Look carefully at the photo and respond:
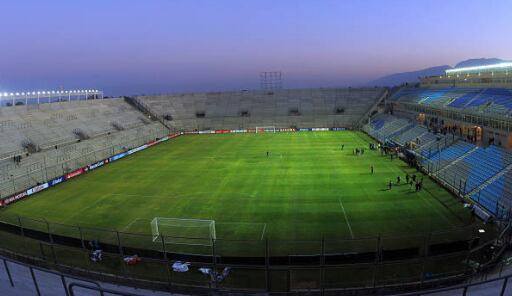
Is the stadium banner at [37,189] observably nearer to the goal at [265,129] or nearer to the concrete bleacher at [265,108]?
the concrete bleacher at [265,108]

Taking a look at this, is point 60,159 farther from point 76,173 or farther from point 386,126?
point 386,126

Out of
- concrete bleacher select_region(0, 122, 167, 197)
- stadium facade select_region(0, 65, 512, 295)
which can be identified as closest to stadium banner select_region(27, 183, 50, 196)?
stadium facade select_region(0, 65, 512, 295)

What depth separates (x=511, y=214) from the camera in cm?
1895

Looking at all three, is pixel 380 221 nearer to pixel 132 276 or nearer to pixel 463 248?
pixel 463 248

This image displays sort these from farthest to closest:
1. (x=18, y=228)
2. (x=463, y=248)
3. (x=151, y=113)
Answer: (x=151, y=113)
(x=18, y=228)
(x=463, y=248)

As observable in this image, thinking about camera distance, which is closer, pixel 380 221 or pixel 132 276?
pixel 132 276

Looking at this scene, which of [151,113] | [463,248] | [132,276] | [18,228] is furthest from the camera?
[151,113]

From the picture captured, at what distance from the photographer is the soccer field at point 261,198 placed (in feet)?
74.4

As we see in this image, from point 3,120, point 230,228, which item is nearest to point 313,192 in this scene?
point 230,228

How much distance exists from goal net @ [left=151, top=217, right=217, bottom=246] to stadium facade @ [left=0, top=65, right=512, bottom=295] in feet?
9.15

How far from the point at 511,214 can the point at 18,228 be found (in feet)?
95.6

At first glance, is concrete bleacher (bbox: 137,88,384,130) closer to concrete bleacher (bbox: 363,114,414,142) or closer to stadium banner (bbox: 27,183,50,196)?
concrete bleacher (bbox: 363,114,414,142)

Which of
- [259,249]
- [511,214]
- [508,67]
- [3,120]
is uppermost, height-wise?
[508,67]

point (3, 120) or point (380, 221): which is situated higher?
point (3, 120)
